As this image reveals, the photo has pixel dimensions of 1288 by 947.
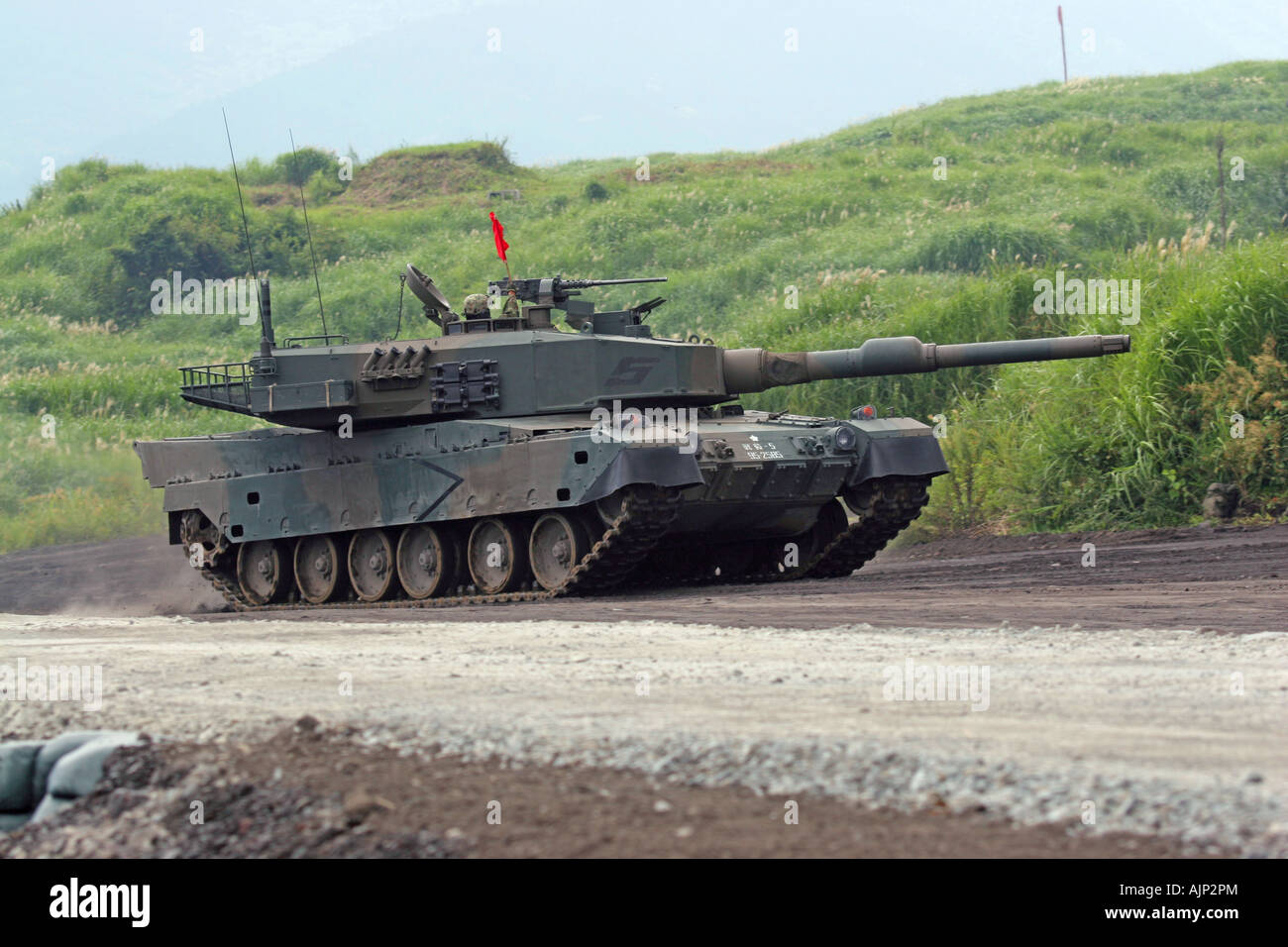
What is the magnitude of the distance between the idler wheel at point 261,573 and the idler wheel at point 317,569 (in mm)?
215

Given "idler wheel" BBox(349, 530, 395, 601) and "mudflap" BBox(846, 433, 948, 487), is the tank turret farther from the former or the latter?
"idler wheel" BBox(349, 530, 395, 601)

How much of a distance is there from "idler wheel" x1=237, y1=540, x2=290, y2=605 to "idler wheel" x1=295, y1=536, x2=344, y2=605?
0.71 ft

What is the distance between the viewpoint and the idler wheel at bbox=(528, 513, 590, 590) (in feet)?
47.4

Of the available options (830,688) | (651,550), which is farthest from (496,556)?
(830,688)

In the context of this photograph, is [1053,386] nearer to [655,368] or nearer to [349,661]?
[655,368]

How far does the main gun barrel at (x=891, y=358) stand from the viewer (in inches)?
574

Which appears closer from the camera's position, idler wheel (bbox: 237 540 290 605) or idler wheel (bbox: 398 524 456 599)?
idler wheel (bbox: 398 524 456 599)

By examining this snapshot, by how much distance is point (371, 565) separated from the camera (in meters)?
16.9

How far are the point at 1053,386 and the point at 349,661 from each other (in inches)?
465

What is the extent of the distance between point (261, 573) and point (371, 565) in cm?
196

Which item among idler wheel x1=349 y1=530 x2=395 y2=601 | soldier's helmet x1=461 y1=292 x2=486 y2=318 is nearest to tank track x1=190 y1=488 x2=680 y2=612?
idler wheel x1=349 y1=530 x2=395 y2=601

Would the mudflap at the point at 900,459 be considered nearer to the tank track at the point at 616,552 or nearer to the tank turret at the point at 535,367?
the tank turret at the point at 535,367
